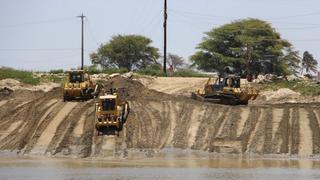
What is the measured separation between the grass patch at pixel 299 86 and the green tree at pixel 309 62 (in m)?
58.1

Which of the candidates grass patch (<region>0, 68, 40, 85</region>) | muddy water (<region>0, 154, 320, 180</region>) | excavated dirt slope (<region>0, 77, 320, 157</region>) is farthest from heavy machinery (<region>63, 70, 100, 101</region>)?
grass patch (<region>0, 68, 40, 85</region>)

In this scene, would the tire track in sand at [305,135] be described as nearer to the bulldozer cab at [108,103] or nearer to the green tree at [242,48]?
the bulldozer cab at [108,103]

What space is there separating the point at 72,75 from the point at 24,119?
7365 millimetres

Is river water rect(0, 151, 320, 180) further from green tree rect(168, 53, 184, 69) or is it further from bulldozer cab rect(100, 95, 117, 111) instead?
green tree rect(168, 53, 184, 69)

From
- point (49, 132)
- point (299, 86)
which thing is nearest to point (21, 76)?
point (299, 86)

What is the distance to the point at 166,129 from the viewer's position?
44469mm

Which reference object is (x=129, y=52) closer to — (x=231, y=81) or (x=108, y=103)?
(x=231, y=81)

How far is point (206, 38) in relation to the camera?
9300cm

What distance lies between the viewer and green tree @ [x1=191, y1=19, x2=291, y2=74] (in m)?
89.4

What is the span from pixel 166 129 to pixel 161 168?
10.2 m

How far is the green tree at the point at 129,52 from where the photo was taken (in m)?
105

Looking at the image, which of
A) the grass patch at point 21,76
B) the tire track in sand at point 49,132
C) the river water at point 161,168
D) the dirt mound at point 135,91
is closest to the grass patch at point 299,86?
the dirt mound at point 135,91

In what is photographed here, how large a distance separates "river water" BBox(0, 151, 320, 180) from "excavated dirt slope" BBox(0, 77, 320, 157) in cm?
201

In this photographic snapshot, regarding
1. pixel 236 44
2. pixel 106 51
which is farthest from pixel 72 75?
pixel 106 51
